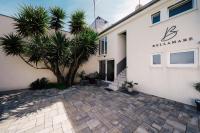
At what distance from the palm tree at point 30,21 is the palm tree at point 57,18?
0.96 metres

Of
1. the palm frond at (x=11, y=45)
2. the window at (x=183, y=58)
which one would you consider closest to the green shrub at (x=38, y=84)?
the palm frond at (x=11, y=45)

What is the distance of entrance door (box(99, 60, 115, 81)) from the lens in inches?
361

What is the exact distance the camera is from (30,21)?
6.95 metres

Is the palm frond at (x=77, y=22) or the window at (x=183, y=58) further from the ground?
the palm frond at (x=77, y=22)

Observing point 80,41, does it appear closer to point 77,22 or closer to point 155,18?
point 77,22

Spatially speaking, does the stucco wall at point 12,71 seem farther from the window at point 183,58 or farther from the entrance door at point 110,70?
the window at point 183,58

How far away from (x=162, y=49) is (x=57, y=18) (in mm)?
8015

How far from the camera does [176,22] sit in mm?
4629

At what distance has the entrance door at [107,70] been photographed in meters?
9.16

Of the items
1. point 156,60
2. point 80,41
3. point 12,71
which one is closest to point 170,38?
point 156,60

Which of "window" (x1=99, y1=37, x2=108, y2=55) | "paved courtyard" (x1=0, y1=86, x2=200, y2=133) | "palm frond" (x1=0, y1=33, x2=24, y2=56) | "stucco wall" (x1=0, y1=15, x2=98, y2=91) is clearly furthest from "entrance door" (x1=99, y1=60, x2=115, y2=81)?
"palm frond" (x1=0, y1=33, x2=24, y2=56)

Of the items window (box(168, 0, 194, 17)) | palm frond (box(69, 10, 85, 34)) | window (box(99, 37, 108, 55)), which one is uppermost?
palm frond (box(69, 10, 85, 34))

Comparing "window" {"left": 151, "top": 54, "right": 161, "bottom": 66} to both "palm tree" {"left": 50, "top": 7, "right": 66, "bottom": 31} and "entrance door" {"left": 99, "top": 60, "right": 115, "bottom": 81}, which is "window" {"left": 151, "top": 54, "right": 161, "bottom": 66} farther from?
"palm tree" {"left": 50, "top": 7, "right": 66, "bottom": 31}

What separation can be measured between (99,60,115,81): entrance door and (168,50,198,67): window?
4.76 m
